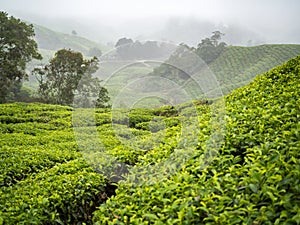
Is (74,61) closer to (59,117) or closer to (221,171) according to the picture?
(59,117)

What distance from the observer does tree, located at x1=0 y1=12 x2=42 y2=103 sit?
71.0 feet

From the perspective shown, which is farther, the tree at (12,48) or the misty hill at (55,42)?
the misty hill at (55,42)

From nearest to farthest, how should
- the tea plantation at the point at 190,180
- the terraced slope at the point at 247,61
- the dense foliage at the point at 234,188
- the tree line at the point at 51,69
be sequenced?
the dense foliage at the point at 234,188 < the tea plantation at the point at 190,180 < the tree line at the point at 51,69 < the terraced slope at the point at 247,61

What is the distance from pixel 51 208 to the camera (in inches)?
132

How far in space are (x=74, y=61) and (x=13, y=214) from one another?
2205cm

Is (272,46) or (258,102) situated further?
(272,46)

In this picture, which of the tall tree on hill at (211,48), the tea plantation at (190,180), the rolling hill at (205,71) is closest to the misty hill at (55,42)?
the tall tree on hill at (211,48)

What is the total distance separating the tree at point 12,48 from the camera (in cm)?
2164

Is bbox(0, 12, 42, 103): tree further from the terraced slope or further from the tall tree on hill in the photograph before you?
the tall tree on hill

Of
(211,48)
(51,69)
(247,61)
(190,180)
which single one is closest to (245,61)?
(247,61)

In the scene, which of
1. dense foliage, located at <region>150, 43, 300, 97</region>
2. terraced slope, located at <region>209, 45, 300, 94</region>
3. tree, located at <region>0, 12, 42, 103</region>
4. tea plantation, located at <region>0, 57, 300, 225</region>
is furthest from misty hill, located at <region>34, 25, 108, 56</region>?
tea plantation, located at <region>0, 57, 300, 225</region>

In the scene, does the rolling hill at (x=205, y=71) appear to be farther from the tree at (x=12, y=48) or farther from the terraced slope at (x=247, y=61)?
the tree at (x=12, y=48)

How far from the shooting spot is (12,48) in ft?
72.9

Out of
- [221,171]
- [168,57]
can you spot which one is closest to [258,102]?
[221,171]
